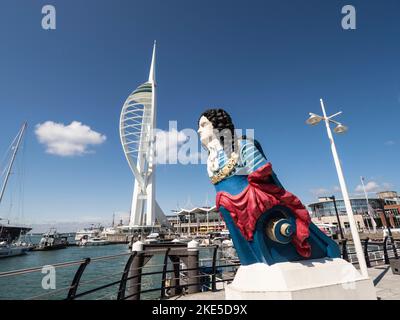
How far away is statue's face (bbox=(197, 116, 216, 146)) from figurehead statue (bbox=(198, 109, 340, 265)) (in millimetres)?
391

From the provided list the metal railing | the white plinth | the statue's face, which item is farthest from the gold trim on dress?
the metal railing

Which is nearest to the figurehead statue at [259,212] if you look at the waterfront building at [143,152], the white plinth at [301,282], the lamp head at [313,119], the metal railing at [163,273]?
the white plinth at [301,282]

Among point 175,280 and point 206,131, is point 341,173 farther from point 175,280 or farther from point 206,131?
point 175,280

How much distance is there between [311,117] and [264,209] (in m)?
3.85

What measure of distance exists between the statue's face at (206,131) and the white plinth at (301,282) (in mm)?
2415

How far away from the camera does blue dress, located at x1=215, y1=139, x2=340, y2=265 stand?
400cm

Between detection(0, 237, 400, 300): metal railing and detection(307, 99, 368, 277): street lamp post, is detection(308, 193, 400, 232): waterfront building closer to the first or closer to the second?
detection(0, 237, 400, 300): metal railing

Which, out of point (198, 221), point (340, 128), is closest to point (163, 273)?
point (340, 128)

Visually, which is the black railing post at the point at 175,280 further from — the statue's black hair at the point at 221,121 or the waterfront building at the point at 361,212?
the waterfront building at the point at 361,212

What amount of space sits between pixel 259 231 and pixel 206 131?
213 centimetres

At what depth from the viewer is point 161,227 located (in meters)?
68.4

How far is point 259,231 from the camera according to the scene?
3.98 meters
